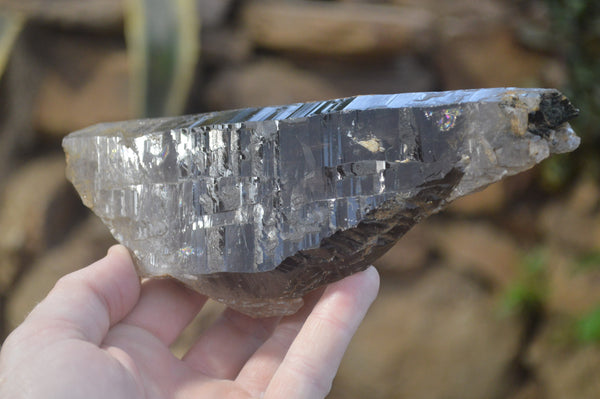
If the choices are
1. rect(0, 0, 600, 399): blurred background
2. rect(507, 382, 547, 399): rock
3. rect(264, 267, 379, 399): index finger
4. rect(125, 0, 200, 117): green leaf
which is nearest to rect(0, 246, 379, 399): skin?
rect(264, 267, 379, 399): index finger

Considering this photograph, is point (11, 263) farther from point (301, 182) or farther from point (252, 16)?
point (301, 182)

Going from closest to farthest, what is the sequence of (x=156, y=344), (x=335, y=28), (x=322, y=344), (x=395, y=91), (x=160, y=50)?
(x=322, y=344) < (x=156, y=344) < (x=160, y=50) < (x=335, y=28) < (x=395, y=91)

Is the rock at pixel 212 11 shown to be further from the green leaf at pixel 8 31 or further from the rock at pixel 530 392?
the rock at pixel 530 392

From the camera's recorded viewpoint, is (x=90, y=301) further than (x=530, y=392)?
No

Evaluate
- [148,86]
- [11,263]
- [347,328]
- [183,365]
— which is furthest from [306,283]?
[11,263]

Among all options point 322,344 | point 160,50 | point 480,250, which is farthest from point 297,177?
point 480,250

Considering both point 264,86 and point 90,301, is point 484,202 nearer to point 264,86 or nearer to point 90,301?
point 264,86

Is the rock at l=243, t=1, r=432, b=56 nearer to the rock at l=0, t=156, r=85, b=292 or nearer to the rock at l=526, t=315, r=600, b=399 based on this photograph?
the rock at l=0, t=156, r=85, b=292
